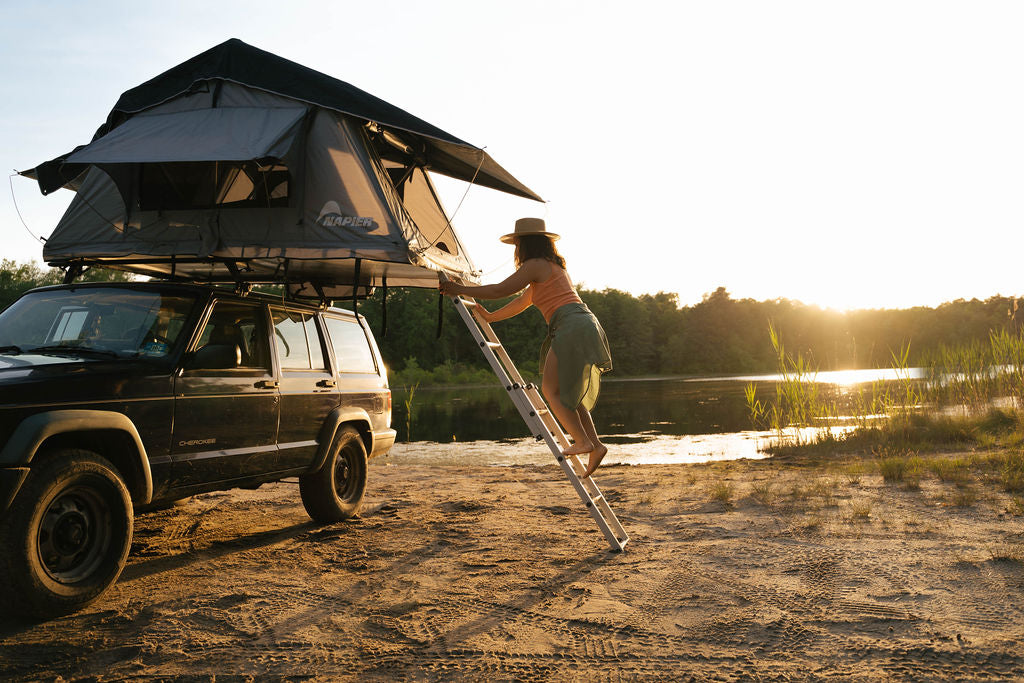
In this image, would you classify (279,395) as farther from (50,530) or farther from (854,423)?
(854,423)

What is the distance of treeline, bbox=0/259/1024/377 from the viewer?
80.4m

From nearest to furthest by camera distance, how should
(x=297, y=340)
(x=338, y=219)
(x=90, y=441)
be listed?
(x=90, y=441)
(x=338, y=219)
(x=297, y=340)

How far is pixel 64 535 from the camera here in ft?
14.6

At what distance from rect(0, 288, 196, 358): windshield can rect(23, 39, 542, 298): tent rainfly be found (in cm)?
54

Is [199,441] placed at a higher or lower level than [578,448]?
higher

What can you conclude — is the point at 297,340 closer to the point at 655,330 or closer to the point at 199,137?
the point at 199,137

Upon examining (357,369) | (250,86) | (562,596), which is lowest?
(562,596)

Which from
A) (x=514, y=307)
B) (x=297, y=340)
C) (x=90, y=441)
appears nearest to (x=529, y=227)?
(x=514, y=307)

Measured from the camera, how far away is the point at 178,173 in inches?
250

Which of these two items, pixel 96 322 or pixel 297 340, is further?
pixel 297 340

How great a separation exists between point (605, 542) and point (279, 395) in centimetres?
313

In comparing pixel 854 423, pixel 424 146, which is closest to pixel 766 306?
pixel 854 423

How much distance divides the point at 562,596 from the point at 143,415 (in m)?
3.09

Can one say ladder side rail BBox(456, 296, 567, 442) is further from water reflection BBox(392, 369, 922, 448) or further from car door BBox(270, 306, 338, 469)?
water reflection BBox(392, 369, 922, 448)
